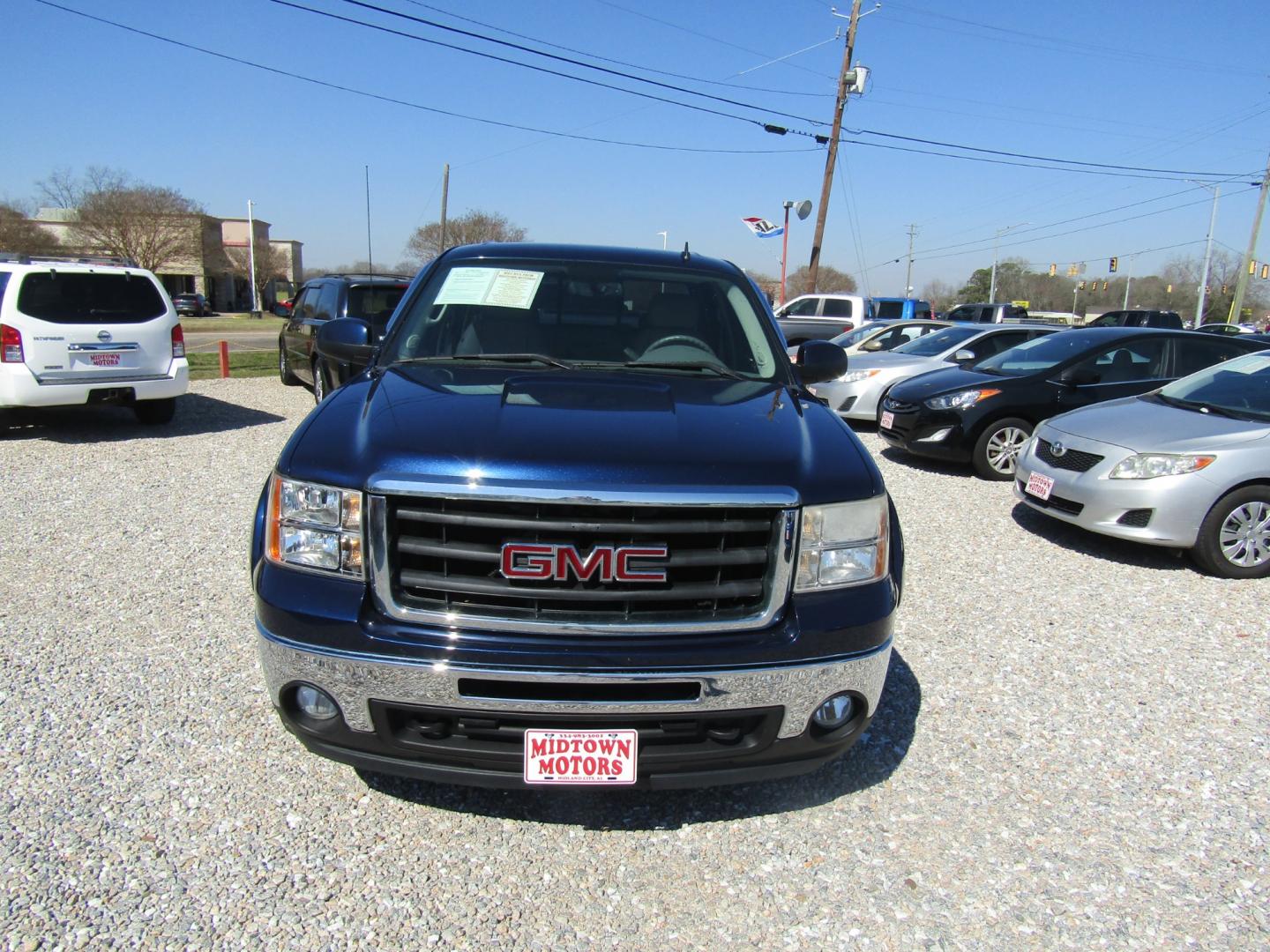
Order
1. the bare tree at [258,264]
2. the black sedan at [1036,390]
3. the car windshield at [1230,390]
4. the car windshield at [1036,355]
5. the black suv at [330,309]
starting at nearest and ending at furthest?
the car windshield at [1230,390] < the black sedan at [1036,390] < the car windshield at [1036,355] < the black suv at [330,309] < the bare tree at [258,264]

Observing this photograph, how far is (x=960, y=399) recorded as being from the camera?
8.61 m

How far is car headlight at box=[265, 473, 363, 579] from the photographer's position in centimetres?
237

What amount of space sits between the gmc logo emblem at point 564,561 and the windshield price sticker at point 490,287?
5.43ft

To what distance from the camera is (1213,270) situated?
277ft

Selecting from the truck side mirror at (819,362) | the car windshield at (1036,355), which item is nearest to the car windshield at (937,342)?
the car windshield at (1036,355)

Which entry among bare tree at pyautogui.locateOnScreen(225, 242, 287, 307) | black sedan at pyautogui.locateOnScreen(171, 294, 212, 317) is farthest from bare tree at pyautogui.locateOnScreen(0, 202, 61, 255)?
bare tree at pyautogui.locateOnScreen(225, 242, 287, 307)

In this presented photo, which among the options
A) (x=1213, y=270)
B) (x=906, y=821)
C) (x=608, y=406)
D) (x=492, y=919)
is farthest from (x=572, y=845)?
(x=1213, y=270)

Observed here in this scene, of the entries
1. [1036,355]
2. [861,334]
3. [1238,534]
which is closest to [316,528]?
[1238,534]

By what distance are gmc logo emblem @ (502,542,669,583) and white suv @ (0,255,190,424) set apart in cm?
845

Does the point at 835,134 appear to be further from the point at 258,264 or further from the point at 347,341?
the point at 258,264

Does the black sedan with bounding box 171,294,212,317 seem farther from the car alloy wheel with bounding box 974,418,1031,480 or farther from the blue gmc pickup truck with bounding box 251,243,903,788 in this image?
the blue gmc pickup truck with bounding box 251,243,903,788

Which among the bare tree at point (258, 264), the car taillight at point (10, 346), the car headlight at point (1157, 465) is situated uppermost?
the bare tree at point (258, 264)

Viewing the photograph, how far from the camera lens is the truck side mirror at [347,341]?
12.4 feet

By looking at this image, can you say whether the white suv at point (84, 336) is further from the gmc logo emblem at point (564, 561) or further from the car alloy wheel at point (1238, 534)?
the car alloy wheel at point (1238, 534)
